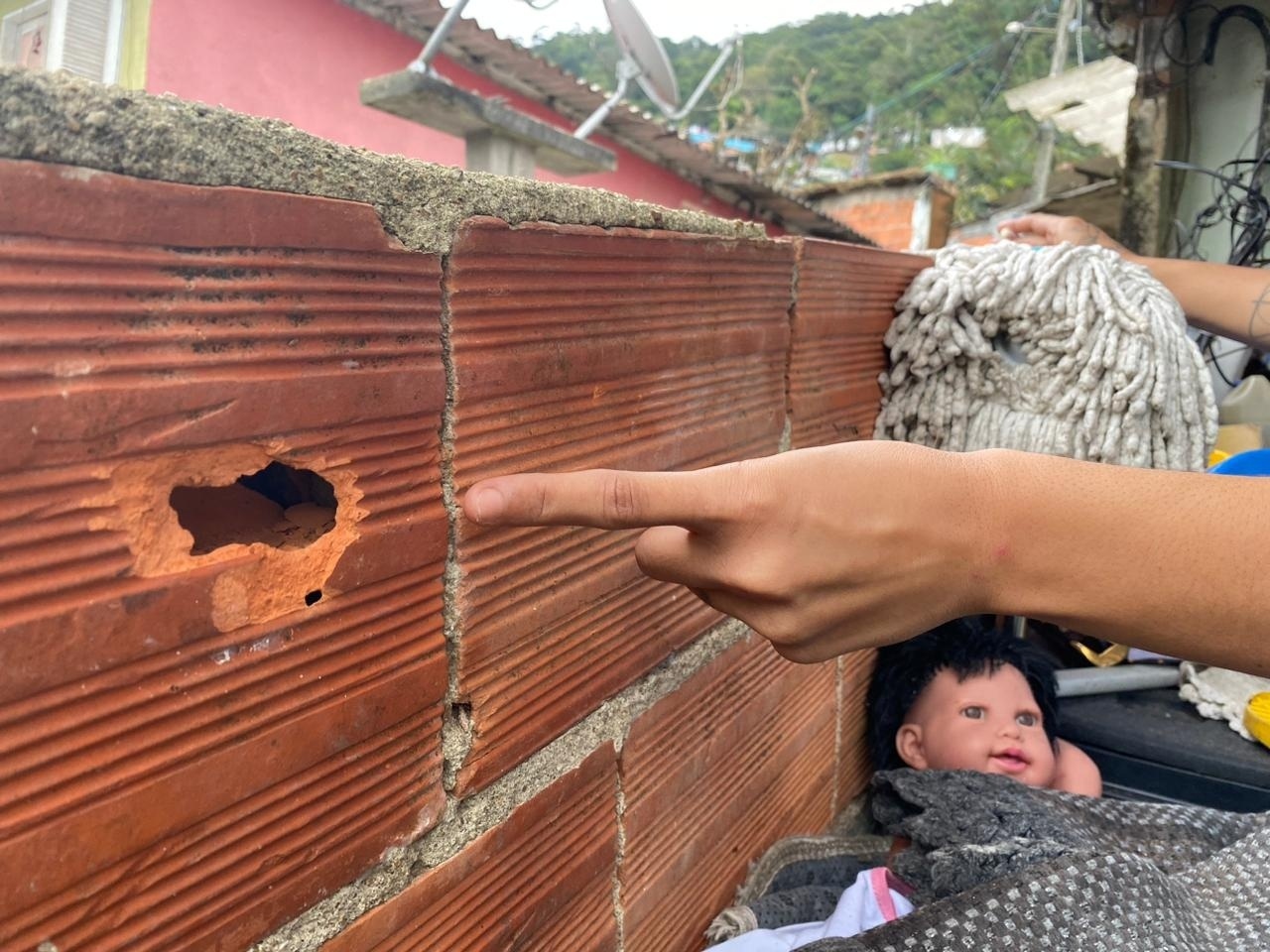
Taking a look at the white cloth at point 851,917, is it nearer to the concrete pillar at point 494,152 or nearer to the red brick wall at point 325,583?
the red brick wall at point 325,583

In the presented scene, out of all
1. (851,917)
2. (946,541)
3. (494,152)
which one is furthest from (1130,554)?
(494,152)

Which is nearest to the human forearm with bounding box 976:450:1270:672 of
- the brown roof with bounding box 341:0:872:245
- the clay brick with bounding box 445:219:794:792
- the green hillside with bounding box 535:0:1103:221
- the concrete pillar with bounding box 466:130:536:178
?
the clay brick with bounding box 445:219:794:792

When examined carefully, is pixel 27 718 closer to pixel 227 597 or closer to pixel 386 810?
pixel 227 597

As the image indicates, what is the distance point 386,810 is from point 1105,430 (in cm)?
150

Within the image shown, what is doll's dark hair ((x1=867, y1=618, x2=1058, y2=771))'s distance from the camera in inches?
79.6

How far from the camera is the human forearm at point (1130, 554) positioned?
79 cm

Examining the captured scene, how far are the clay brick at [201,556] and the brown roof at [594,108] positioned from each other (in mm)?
4528

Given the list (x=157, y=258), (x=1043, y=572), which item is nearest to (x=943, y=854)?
(x=1043, y=572)

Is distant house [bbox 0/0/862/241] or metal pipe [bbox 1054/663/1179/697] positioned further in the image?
distant house [bbox 0/0/862/241]

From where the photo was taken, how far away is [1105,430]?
170 cm

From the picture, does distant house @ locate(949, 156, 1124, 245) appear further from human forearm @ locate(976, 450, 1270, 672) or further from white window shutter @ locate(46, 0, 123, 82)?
human forearm @ locate(976, 450, 1270, 672)

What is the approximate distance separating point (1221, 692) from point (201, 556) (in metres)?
2.29

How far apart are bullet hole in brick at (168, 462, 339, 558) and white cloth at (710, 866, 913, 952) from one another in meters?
0.96

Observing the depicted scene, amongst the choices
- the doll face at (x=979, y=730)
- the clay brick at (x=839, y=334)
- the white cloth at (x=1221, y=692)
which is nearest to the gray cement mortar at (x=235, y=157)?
the clay brick at (x=839, y=334)
